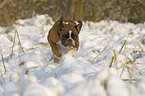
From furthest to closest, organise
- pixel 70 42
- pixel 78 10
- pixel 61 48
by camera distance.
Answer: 1. pixel 78 10
2. pixel 61 48
3. pixel 70 42

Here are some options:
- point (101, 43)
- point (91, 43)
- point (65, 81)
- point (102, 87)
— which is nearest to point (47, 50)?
point (91, 43)

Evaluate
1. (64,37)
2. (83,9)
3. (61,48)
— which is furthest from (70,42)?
(83,9)

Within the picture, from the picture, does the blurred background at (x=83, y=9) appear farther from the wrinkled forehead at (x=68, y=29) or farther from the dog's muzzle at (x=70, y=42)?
the dog's muzzle at (x=70, y=42)

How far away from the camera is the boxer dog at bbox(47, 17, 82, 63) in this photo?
2.76m

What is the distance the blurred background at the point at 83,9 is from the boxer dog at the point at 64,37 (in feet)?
26.1

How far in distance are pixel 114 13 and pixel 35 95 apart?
40.8 ft

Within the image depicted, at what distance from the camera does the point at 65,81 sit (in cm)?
136

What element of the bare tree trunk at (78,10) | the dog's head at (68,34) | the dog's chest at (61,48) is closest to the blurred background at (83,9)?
the bare tree trunk at (78,10)

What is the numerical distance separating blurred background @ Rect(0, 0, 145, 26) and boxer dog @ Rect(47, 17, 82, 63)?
26.1 ft

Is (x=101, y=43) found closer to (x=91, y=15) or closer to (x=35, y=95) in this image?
(x=35, y=95)

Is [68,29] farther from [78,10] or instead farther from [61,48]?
[78,10]

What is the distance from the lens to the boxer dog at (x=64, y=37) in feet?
9.05

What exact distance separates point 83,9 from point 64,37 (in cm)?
1114

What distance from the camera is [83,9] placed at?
1347 centimetres
